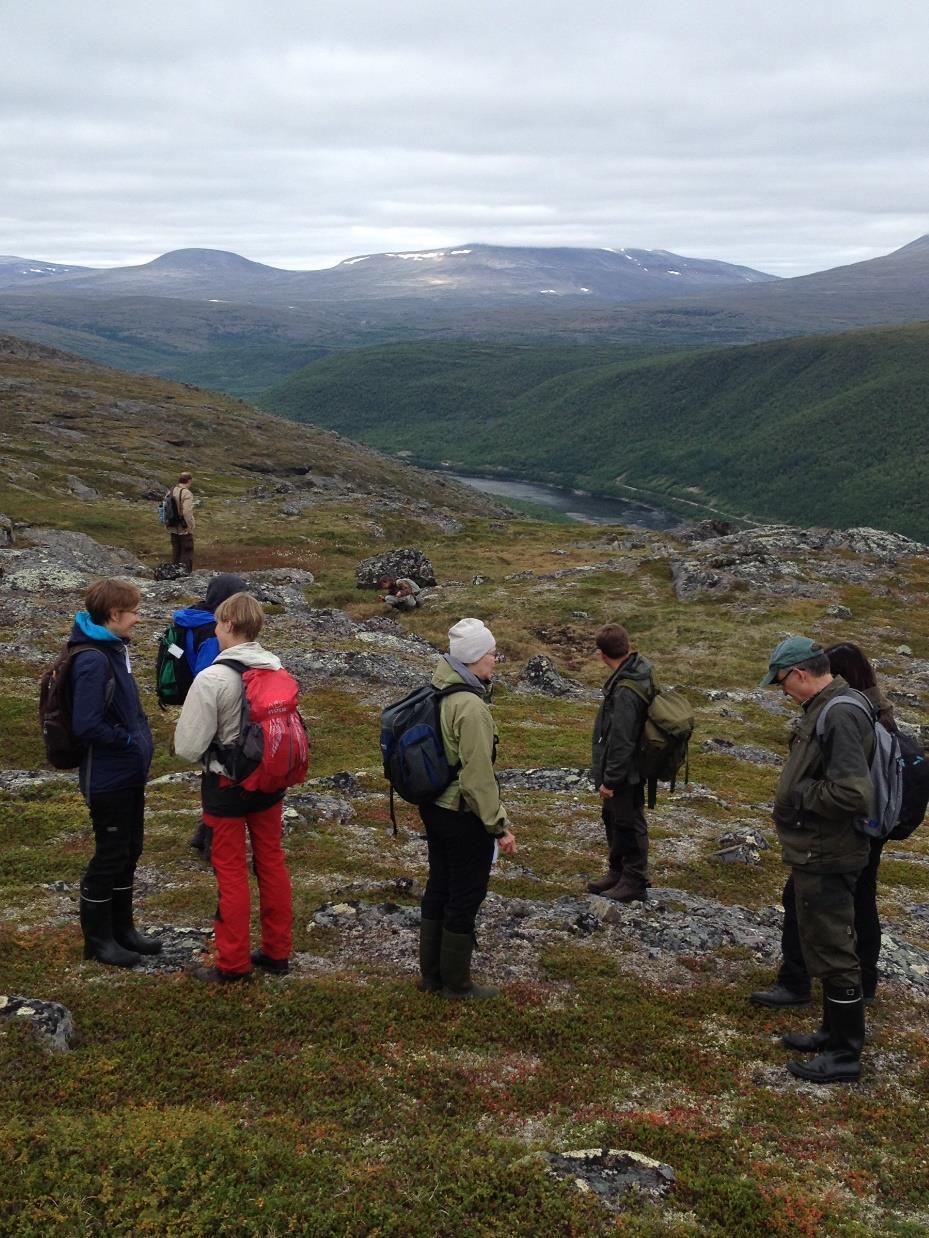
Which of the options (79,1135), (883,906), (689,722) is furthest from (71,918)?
(883,906)

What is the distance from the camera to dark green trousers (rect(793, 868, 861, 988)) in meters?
9.32

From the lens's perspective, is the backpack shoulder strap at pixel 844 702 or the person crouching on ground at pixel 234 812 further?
the person crouching on ground at pixel 234 812

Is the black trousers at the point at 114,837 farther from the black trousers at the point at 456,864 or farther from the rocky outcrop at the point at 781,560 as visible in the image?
the rocky outcrop at the point at 781,560

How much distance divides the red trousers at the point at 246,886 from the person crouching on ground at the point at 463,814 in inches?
73.0

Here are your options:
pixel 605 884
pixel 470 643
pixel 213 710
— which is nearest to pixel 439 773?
pixel 470 643

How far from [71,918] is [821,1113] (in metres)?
10.4

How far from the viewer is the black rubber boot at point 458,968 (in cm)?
1026

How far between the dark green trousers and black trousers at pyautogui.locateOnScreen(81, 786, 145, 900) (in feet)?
26.0

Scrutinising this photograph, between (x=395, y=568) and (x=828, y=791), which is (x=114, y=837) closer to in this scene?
(x=828, y=791)

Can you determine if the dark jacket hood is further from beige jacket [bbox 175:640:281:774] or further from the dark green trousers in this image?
the dark green trousers

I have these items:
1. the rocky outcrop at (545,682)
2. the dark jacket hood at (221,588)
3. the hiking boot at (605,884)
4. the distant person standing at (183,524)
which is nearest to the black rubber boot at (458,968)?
the hiking boot at (605,884)

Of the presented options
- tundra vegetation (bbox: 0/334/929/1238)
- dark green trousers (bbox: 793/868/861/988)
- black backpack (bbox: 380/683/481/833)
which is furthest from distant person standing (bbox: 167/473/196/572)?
dark green trousers (bbox: 793/868/861/988)

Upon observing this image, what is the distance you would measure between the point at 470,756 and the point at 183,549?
41.4m

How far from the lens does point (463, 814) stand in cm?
955
